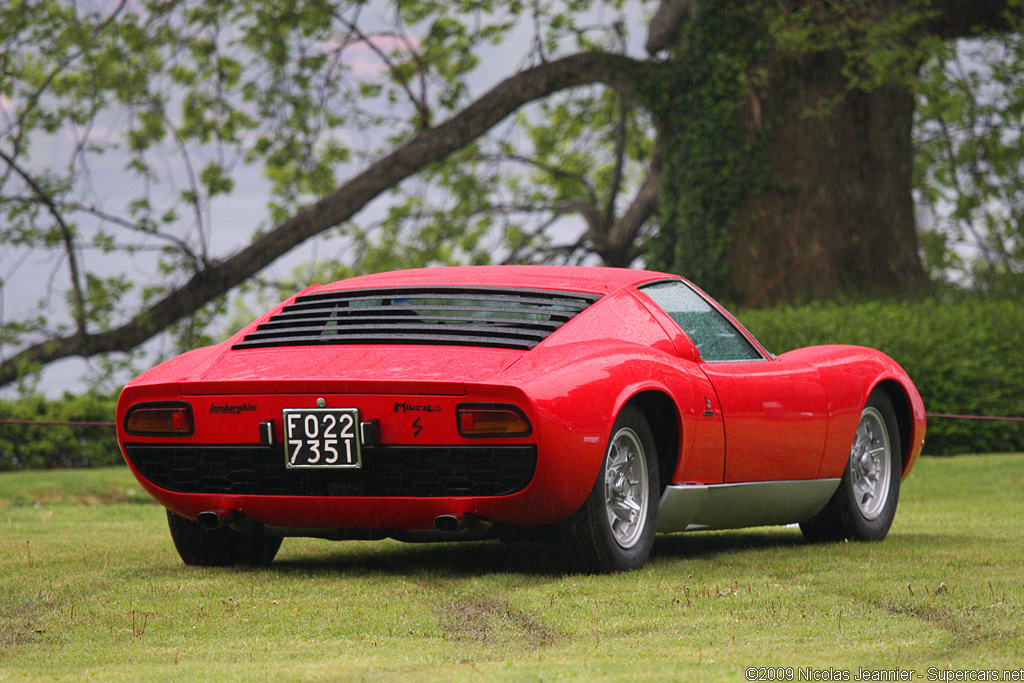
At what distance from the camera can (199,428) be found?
17.4 ft

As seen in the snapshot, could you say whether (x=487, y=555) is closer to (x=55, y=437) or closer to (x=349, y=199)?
(x=55, y=437)

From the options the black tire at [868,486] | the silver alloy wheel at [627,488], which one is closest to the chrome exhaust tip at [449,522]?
the silver alloy wheel at [627,488]

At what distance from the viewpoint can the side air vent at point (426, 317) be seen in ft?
17.6

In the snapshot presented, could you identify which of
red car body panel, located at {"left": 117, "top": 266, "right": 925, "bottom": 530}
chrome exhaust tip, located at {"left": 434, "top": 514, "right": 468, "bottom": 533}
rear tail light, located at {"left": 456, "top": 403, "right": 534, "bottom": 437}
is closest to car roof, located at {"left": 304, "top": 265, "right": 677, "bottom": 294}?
red car body panel, located at {"left": 117, "top": 266, "right": 925, "bottom": 530}

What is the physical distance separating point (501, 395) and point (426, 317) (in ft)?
2.93

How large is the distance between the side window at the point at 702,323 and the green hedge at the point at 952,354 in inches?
339

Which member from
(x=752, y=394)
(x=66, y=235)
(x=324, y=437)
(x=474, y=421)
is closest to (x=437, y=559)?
(x=324, y=437)

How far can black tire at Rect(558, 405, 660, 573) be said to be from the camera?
5238 mm

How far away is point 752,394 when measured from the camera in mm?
6262

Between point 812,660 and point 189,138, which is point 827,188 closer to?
point 189,138

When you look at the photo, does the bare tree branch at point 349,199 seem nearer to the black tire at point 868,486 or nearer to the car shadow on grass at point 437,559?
the car shadow on grass at point 437,559

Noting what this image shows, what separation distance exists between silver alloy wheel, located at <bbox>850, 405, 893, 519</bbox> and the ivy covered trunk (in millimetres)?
10033

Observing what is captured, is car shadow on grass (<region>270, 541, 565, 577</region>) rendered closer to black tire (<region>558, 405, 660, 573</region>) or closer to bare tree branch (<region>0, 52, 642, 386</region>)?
black tire (<region>558, 405, 660, 573</region>)

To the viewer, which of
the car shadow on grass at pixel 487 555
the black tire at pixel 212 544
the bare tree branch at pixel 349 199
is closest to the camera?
the car shadow on grass at pixel 487 555
